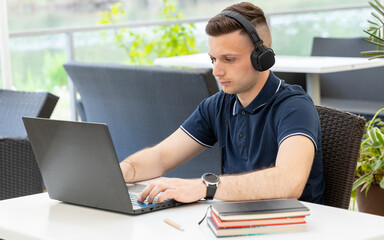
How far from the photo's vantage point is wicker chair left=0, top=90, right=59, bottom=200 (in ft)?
9.32

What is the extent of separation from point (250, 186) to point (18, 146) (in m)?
1.52

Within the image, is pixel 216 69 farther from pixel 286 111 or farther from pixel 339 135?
pixel 339 135

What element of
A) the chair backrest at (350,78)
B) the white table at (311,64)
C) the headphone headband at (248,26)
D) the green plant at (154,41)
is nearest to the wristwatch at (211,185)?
the headphone headband at (248,26)

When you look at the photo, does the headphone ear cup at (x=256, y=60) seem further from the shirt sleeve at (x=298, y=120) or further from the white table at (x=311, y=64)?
the white table at (x=311, y=64)

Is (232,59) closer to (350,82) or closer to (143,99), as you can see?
(143,99)

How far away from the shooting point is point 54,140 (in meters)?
1.63

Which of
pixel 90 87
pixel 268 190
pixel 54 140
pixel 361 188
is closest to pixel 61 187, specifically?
pixel 54 140

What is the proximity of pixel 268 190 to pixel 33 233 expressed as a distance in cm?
55

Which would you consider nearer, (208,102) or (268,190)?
(268,190)

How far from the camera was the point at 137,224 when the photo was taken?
4.91 ft

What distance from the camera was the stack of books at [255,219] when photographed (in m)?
1.39

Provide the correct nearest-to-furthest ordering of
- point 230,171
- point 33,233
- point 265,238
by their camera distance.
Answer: point 265,238, point 33,233, point 230,171

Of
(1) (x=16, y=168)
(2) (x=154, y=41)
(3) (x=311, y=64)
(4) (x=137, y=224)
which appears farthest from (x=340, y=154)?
(2) (x=154, y=41)

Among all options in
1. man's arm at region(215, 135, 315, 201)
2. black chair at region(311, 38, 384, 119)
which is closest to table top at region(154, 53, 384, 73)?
black chair at region(311, 38, 384, 119)
